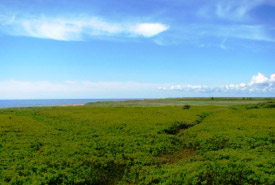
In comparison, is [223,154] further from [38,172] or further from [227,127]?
[38,172]

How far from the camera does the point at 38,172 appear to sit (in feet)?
41.9

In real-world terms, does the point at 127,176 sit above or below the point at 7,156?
below

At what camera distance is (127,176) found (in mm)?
13961

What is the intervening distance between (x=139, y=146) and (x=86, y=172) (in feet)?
23.3

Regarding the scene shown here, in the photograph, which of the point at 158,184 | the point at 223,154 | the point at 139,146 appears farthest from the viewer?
the point at 139,146

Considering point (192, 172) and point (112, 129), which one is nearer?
point (192, 172)

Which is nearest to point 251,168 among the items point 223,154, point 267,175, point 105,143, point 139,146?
point 267,175

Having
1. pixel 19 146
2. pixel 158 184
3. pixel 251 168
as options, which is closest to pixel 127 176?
pixel 158 184

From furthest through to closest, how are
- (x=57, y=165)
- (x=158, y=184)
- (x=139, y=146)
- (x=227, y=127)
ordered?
1. (x=227, y=127)
2. (x=139, y=146)
3. (x=57, y=165)
4. (x=158, y=184)

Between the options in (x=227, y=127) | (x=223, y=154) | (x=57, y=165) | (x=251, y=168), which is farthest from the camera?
(x=227, y=127)

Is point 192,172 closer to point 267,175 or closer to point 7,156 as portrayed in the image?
point 267,175

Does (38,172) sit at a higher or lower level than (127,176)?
higher

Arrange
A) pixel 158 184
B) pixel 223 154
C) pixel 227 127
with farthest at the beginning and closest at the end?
pixel 227 127
pixel 223 154
pixel 158 184

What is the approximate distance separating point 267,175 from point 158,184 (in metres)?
6.46
